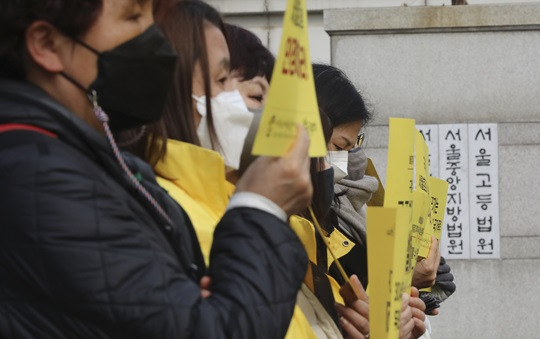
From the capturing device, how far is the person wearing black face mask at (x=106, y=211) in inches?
66.2

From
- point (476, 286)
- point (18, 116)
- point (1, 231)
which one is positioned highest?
point (18, 116)

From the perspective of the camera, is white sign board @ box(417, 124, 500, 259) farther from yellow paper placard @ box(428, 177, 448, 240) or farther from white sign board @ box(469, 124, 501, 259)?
yellow paper placard @ box(428, 177, 448, 240)

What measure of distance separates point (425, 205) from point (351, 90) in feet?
3.42

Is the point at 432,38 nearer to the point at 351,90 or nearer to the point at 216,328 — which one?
the point at 351,90

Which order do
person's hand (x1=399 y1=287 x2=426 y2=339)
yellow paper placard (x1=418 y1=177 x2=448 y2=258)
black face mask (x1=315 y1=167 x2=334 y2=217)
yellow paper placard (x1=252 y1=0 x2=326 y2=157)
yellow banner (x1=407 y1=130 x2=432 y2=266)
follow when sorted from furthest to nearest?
yellow paper placard (x1=418 y1=177 x2=448 y2=258) → black face mask (x1=315 y1=167 x2=334 y2=217) → person's hand (x1=399 y1=287 x2=426 y2=339) → yellow banner (x1=407 y1=130 x2=432 y2=266) → yellow paper placard (x1=252 y1=0 x2=326 y2=157)

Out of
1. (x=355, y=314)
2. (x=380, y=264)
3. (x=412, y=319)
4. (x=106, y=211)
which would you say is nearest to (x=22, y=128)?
(x=106, y=211)

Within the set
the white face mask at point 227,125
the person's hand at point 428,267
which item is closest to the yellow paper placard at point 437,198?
the person's hand at point 428,267

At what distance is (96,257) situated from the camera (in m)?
1.69

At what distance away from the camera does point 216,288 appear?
1812 millimetres

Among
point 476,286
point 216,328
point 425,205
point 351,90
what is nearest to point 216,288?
point 216,328

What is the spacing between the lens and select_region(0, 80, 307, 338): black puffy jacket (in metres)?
1.68

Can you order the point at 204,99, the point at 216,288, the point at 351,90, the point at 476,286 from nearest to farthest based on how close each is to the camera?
the point at 216,288
the point at 204,99
the point at 351,90
the point at 476,286

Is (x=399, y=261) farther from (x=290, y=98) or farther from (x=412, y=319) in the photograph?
(x=412, y=319)

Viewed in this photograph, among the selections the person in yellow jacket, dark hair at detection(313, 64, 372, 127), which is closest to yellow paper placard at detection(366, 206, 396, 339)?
the person in yellow jacket
